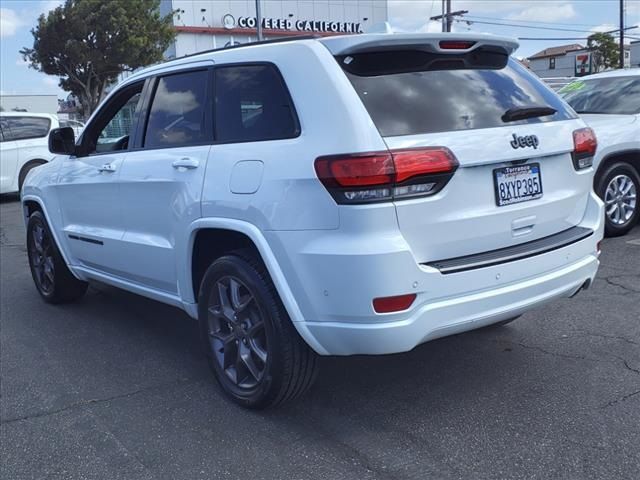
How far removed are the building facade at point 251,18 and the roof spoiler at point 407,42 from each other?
123 ft

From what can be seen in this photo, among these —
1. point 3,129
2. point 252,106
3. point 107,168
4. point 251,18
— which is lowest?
point 107,168

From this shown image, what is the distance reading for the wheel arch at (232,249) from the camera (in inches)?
123

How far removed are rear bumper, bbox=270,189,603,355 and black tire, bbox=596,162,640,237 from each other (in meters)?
4.24

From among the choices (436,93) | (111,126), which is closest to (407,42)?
(436,93)

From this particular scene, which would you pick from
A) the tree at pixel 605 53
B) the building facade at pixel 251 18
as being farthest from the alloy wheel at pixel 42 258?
the tree at pixel 605 53

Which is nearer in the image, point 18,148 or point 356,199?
point 356,199

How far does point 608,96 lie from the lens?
7.91 meters

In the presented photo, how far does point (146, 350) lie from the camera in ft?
15.3

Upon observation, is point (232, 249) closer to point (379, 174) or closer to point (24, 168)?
point (379, 174)

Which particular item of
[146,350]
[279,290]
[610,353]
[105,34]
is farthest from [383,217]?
[105,34]

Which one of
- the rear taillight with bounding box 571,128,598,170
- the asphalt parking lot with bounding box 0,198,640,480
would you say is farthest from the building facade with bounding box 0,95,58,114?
the rear taillight with bounding box 571,128,598,170

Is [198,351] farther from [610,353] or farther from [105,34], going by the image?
[105,34]

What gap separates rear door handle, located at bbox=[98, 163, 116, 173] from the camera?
4.52m

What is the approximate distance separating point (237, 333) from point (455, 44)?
1.84m
